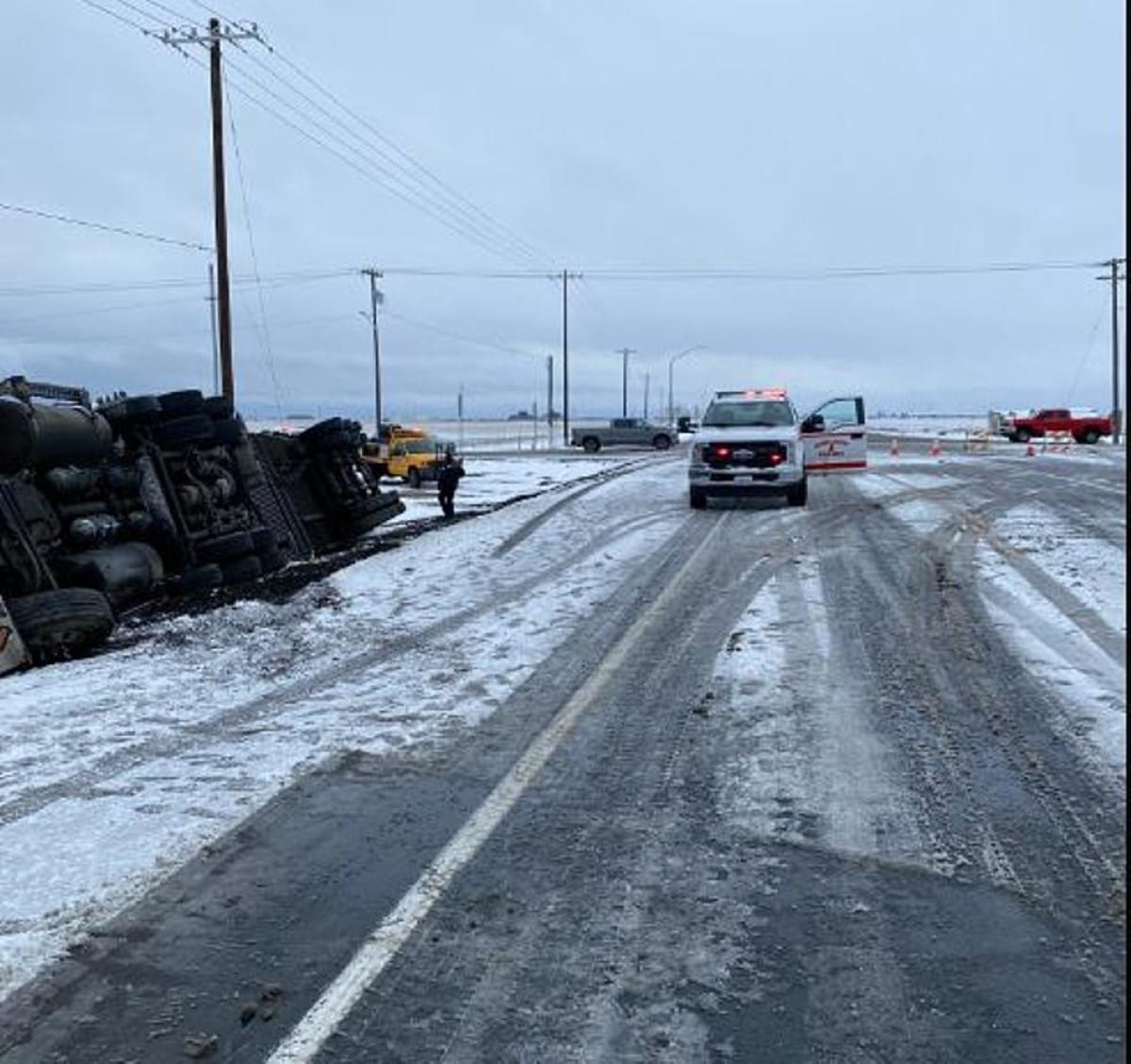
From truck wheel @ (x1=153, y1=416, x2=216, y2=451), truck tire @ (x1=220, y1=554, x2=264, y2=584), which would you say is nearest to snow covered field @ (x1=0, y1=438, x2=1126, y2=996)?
truck tire @ (x1=220, y1=554, x2=264, y2=584)

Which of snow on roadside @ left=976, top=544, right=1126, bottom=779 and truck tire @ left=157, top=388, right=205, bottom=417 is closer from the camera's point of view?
snow on roadside @ left=976, top=544, right=1126, bottom=779

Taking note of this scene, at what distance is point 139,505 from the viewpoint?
1353 cm

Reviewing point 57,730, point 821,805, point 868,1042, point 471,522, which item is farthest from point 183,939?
point 471,522

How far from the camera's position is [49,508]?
38.0 feet

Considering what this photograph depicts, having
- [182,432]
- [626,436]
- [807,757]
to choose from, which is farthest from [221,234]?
[626,436]

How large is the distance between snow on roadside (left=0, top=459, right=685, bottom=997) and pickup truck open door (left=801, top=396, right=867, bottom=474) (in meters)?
13.3

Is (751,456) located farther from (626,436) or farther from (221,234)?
(626,436)

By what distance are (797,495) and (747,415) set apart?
2073 mm

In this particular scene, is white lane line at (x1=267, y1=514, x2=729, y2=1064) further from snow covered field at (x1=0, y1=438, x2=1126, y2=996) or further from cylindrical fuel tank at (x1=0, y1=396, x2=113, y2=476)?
cylindrical fuel tank at (x1=0, y1=396, x2=113, y2=476)

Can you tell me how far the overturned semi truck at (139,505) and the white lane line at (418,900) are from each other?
15.7ft

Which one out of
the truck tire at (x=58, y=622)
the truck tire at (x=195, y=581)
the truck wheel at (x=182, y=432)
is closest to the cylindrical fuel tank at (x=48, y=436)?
the truck wheel at (x=182, y=432)

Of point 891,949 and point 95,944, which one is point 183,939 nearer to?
point 95,944

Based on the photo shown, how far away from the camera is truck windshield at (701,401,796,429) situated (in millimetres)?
21734

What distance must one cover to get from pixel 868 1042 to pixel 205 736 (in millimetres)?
4634
